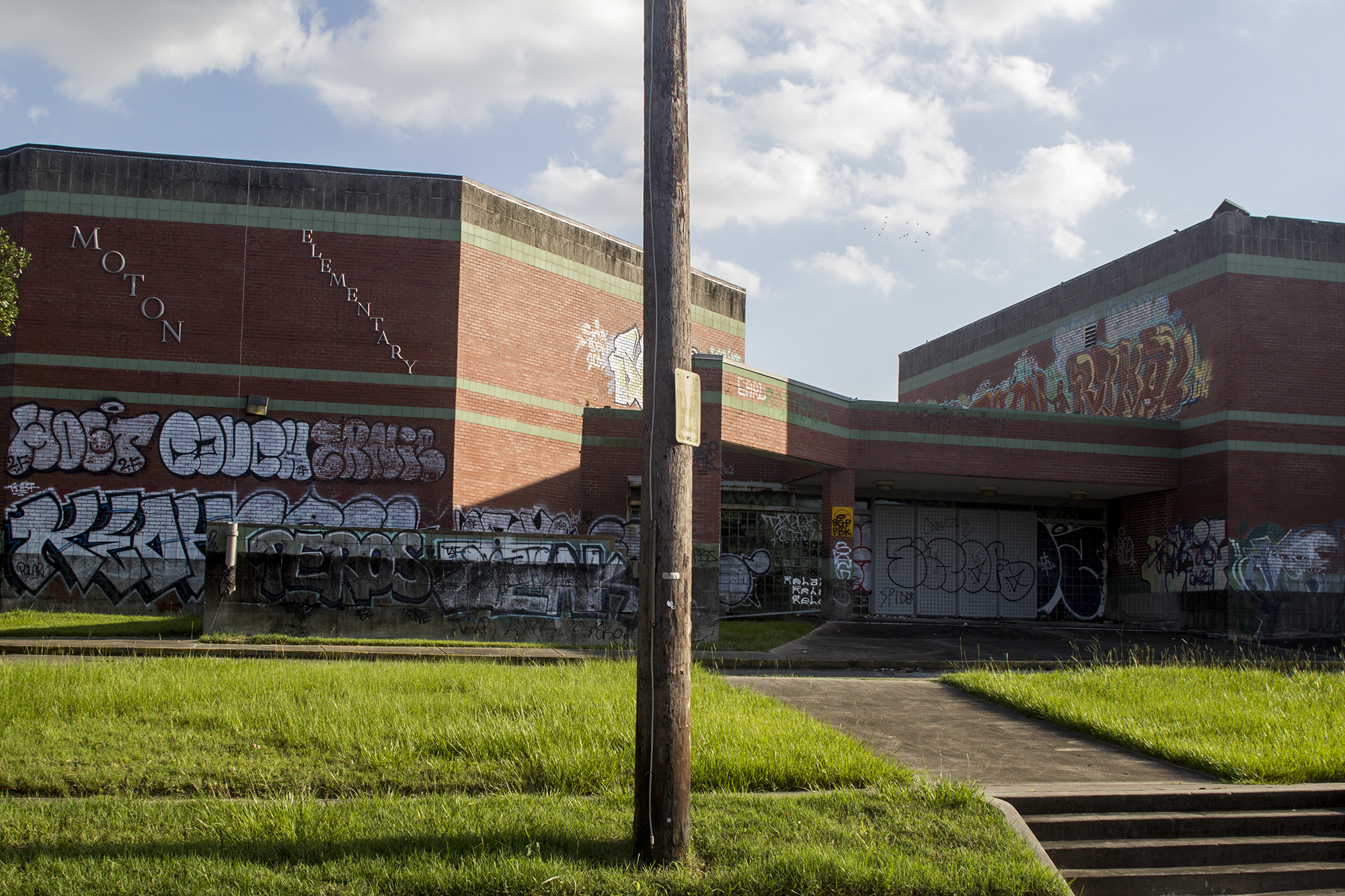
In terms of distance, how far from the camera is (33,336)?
2052cm

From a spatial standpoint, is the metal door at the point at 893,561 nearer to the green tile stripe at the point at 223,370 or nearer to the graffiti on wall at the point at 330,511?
the green tile stripe at the point at 223,370

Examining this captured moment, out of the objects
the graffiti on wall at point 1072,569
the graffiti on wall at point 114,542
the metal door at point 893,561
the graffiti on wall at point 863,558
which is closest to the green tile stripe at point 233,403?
the graffiti on wall at point 114,542

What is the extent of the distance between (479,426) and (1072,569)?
15.8m

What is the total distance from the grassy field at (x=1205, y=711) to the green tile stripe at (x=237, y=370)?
41.5ft

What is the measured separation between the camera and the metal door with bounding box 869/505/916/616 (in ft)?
85.0

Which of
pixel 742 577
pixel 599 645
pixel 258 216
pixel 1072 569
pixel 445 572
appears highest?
pixel 258 216

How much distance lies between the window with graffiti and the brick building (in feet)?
0.23

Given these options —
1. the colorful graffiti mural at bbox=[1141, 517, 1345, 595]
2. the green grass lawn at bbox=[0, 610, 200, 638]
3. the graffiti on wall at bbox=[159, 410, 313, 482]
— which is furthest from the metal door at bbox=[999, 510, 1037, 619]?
the green grass lawn at bbox=[0, 610, 200, 638]

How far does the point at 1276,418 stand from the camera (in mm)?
22750

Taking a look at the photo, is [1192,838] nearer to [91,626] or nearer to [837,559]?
[837,559]

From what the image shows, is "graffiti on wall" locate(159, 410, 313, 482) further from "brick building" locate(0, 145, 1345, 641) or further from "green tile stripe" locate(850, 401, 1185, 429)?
"green tile stripe" locate(850, 401, 1185, 429)

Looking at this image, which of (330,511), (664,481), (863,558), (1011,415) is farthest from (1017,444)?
(664,481)

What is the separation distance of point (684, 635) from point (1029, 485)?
2090 centimetres

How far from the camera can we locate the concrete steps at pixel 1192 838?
6465 millimetres
